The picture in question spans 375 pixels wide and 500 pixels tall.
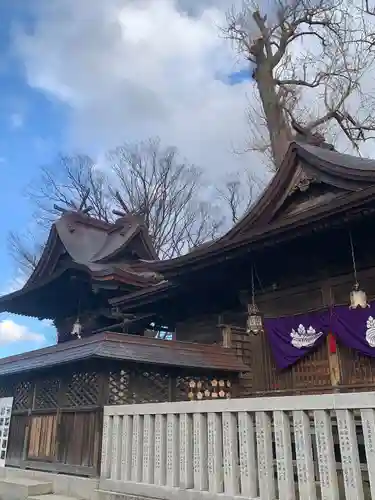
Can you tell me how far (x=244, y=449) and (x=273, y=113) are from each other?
1688cm

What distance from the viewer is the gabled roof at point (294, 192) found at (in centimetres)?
889

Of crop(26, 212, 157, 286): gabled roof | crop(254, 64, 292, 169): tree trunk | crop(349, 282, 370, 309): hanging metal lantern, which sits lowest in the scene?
crop(349, 282, 370, 309): hanging metal lantern

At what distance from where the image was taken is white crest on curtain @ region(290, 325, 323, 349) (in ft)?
29.0

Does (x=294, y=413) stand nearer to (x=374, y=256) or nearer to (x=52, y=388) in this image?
(x=374, y=256)

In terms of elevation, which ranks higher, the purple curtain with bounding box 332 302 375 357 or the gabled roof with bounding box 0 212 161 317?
the gabled roof with bounding box 0 212 161 317

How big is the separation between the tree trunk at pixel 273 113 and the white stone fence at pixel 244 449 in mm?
14425

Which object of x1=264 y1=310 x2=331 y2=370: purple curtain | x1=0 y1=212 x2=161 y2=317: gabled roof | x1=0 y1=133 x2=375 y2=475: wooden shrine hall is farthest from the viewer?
x1=0 y1=212 x2=161 y2=317: gabled roof

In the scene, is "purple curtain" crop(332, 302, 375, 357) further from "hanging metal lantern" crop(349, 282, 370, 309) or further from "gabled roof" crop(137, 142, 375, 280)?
"gabled roof" crop(137, 142, 375, 280)

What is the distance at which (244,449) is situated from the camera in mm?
5422

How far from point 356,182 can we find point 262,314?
3254mm

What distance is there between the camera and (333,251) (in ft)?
28.9

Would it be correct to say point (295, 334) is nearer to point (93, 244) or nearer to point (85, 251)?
point (85, 251)

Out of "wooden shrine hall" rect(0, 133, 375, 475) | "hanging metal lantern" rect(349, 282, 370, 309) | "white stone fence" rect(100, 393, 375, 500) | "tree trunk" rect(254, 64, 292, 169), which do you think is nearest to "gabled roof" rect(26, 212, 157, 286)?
"wooden shrine hall" rect(0, 133, 375, 475)

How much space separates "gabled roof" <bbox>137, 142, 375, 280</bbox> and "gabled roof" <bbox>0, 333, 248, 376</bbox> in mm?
1858
